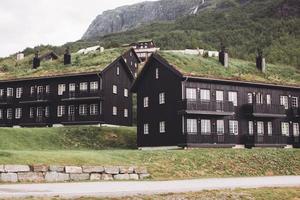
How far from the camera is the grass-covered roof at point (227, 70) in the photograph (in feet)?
181

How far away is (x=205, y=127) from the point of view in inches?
2130

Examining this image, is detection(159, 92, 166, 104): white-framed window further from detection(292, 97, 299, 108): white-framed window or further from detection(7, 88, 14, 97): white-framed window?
detection(7, 88, 14, 97): white-framed window

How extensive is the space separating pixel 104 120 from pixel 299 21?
371 feet

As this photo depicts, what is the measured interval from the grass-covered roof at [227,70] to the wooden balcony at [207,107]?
2.78m

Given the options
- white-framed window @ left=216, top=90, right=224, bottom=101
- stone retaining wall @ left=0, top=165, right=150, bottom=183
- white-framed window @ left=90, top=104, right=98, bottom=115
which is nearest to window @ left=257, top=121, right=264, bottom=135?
white-framed window @ left=216, top=90, right=224, bottom=101

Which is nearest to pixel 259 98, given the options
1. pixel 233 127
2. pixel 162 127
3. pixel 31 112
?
pixel 233 127

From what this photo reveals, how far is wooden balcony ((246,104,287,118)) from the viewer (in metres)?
57.6

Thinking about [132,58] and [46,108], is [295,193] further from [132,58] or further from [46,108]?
[132,58]

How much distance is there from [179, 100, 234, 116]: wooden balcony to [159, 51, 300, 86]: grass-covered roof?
278 centimetres

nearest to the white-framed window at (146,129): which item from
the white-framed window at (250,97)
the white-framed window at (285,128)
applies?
the white-framed window at (250,97)

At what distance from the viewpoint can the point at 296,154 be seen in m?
46.5

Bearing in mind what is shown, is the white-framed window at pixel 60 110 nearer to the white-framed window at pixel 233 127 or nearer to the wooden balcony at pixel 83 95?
the wooden balcony at pixel 83 95

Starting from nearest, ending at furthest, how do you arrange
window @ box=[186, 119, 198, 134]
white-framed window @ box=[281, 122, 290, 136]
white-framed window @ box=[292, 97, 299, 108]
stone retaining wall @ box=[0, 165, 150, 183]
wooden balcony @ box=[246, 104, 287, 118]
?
stone retaining wall @ box=[0, 165, 150, 183], window @ box=[186, 119, 198, 134], wooden balcony @ box=[246, 104, 287, 118], white-framed window @ box=[281, 122, 290, 136], white-framed window @ box=[292, 97, 299, 108]

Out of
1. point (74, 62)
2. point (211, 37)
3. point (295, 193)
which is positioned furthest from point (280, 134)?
point (211, 37)
